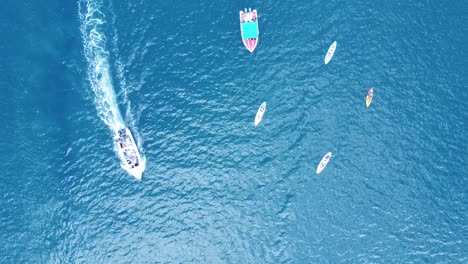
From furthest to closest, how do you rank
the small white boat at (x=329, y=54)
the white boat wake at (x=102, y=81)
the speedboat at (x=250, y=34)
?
the speedboat at (x=250, y=34) → the small white boat at (x=329, y=54) → the white boat wake at (x=102, y=81)

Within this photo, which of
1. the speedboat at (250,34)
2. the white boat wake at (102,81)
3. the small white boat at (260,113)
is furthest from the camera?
the speedboat at (250,34)

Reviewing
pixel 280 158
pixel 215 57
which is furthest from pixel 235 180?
pixel 215 57

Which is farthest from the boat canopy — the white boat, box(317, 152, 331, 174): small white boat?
the white boat

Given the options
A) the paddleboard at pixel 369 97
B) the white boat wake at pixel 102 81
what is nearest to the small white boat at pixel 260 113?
the paddleboard at pixel 369 97

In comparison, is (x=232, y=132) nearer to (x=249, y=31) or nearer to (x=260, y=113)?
(x=260, y=113)

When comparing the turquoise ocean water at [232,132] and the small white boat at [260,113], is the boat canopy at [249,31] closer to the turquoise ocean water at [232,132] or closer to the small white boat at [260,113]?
the turquoise ocean water at [232,132]

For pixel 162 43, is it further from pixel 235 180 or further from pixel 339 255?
pixel 339 255
